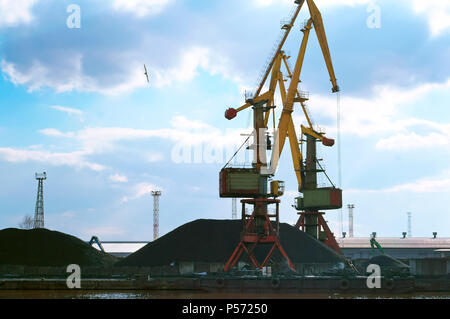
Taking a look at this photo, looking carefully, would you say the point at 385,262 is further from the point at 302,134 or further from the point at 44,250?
the point at 44,250

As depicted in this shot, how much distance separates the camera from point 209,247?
253 ft

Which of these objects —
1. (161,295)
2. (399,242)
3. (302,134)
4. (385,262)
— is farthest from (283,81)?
(399,242)

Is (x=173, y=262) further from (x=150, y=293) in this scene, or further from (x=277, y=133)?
(x=277, y=133)

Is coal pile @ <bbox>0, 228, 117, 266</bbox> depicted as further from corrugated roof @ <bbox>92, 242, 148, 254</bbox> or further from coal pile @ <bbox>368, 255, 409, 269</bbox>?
corrugated roof @ <bbox>92, 242, 148, 254</bbox>

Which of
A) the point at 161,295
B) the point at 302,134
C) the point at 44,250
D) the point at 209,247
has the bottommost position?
the point at 161,295

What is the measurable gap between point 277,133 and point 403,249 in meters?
77.1

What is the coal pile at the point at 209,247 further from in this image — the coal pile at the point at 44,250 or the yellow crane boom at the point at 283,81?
the yellow crane boom at the point at 283,81

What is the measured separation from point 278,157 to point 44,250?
33998 millimetres

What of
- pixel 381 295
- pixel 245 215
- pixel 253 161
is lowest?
pixel 381 295

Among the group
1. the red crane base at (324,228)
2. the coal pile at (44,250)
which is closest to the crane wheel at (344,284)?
Result: the red crane base at (324,228)

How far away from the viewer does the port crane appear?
227 ft
